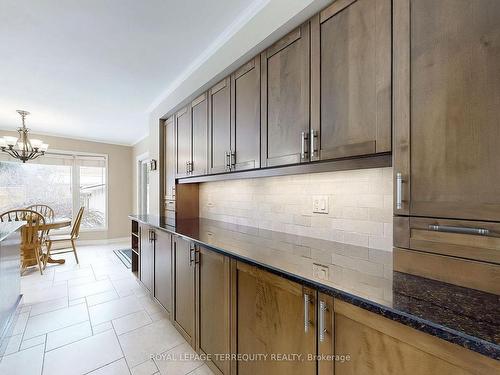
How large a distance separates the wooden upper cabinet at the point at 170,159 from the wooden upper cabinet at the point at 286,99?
1.73m

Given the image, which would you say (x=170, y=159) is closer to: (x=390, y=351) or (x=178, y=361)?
(x=178, y=361)

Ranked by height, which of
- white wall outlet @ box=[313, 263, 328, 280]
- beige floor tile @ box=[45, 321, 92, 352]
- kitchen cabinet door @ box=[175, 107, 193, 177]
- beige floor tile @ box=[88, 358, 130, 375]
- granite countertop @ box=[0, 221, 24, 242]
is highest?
kitchen cabinet door @ box=[175, 107, 193, 177]

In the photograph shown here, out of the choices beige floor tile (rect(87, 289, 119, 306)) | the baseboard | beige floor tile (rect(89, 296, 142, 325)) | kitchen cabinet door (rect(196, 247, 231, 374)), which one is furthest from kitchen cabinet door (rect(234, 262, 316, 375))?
the baseboard

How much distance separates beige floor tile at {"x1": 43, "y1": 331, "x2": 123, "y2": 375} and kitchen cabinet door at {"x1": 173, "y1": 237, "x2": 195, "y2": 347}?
52cm

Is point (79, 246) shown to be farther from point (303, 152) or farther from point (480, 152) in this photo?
point (480, 152)

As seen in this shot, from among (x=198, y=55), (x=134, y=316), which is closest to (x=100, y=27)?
(x=198, y=55)

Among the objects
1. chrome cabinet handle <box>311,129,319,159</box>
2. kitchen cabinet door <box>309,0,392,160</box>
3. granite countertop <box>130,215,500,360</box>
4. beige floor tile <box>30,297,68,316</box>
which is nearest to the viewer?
granite countertop <box>130,215,500,360</box>

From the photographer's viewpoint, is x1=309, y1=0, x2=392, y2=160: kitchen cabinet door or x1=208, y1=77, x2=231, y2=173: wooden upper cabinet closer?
x1=309, y1=0, x2=392, y2=160: kitchen cabinet door

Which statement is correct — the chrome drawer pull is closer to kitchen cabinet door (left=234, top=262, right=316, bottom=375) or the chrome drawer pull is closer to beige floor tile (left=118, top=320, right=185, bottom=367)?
kitchen cabinet door (left=234, top=262, right=316, bottom=375)

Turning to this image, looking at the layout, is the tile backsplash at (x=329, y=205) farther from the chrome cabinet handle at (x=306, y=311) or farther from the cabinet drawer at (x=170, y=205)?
the cabinet drawer at (x=170, y=205)

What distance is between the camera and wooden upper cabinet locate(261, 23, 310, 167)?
55.6 inches

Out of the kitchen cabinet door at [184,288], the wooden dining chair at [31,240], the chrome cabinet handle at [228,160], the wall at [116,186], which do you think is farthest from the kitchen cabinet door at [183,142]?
the wall at [116,186]

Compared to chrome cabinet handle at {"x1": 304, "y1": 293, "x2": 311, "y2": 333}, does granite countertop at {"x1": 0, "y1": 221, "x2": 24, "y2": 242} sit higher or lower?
higher

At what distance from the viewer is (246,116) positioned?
72.6 inches
